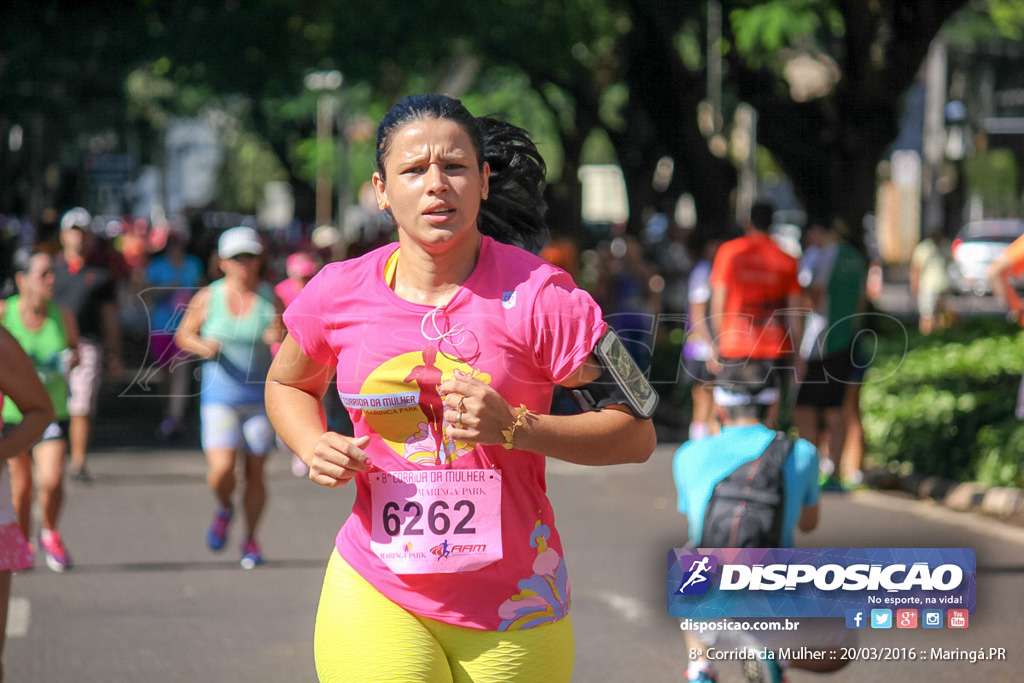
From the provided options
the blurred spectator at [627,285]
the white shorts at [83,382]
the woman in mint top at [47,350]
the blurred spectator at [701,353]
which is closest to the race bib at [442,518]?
the woman in mint top at [47,350]

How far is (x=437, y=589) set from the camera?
10.8 feet

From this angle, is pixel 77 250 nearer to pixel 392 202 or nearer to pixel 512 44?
pixel 392 202

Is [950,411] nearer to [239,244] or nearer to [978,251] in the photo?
[239,244]

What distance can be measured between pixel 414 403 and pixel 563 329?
36 centimetres

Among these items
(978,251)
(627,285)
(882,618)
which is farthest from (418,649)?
(978,251)

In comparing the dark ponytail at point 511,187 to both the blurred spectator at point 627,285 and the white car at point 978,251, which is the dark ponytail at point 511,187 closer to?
the blurred spectator at point 627,285

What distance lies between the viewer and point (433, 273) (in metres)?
3.35

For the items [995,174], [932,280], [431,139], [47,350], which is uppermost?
[995,174]

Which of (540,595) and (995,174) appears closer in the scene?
(540,595)

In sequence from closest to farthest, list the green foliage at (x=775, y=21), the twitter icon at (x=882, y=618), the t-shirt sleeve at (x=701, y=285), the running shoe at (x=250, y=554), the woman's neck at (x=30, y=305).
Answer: the twitter icon at (x=882, y=618)
the woman's neck at (x=30, y=305)
the running shoe at (x=250, y=554)
the t-shirt sleeve at (x=701, y=285)
the green foliage at (x=775, y=21)

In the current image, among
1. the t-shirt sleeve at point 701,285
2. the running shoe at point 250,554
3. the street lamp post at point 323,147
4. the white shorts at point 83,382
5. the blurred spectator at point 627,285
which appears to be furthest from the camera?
the street lamp post at point 323,147

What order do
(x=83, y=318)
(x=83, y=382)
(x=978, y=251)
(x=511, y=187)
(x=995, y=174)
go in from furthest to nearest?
(x=995, y=174)
(x=978, y=251)
(x=83, y=318)
(x=83, y=382)
(x=511, y=187)

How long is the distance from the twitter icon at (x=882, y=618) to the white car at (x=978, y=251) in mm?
30769

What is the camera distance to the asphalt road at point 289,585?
652 cm
